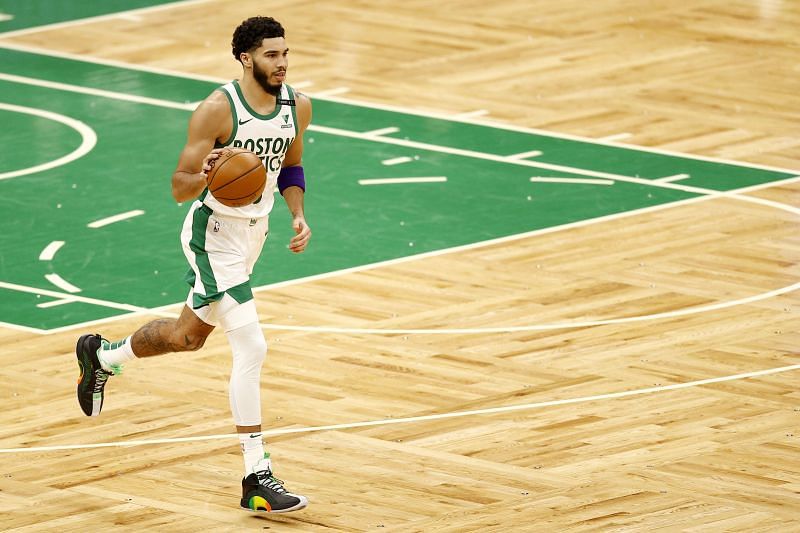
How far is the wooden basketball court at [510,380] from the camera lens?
33.6ft

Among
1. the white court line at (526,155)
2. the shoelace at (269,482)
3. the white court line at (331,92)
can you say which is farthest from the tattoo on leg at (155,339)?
the white court line at (331,92)

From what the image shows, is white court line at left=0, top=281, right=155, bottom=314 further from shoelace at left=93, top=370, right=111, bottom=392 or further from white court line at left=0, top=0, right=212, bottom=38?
white court line at left=0, top=0, right=212, bottom=38

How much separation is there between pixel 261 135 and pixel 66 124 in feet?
26.5

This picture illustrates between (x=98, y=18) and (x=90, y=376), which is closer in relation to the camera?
(x=90, y=376)

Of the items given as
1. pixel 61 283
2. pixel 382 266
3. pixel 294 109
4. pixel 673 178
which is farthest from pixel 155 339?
pixel 673 178

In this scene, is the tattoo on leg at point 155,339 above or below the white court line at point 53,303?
Answer: above

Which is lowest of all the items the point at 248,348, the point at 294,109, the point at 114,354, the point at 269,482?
the point at 269,482

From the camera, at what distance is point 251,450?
10.1 m

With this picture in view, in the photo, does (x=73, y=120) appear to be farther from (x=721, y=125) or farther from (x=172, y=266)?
(x=721, y=125)

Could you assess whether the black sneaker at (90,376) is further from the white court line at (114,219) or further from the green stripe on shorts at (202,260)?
the white court line at (114,219)

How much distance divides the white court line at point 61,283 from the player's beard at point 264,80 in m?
4.17

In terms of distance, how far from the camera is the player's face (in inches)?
395

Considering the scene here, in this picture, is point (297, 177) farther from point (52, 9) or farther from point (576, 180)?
point (52, 9)

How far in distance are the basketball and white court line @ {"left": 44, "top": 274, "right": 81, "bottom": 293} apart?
421cm
